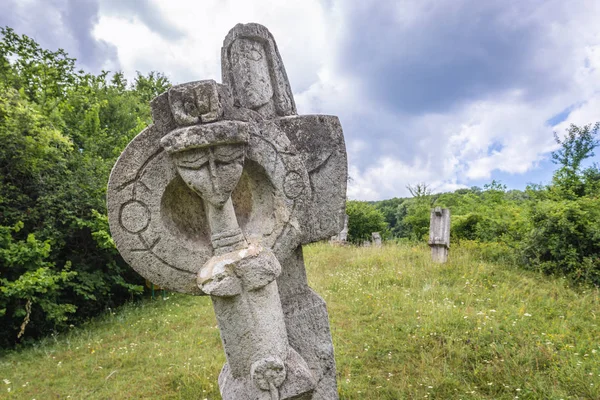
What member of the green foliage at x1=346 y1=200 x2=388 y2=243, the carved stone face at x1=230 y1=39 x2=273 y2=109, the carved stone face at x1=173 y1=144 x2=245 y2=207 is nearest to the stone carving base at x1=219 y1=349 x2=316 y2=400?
the carved stone face at x1=173 y1=144 x2=245 y2=207

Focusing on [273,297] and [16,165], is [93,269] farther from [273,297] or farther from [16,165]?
[273,297]

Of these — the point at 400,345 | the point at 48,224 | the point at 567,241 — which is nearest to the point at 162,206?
the point at 400,345

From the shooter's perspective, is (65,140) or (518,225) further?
(518,225)

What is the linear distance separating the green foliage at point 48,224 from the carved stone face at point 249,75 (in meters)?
5.26

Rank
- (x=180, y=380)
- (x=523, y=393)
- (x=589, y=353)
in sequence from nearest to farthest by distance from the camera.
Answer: (x=523, y=393) → (x=589, y=353) → (x=180, y=380)

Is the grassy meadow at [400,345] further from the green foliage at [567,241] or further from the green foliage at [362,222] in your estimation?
the green foliage at [362,222]

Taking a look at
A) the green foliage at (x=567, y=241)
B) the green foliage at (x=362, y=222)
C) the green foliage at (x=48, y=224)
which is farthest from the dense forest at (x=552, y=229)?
the green foliage at (x=362, y=222)

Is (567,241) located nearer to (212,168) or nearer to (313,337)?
(313,337)

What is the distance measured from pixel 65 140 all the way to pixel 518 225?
9508mm

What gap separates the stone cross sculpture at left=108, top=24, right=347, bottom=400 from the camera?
1.73 meters

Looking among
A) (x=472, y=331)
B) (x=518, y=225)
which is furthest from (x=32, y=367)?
(x=518, y=225)

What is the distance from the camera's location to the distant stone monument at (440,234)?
740 centimetres

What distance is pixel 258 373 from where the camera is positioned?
69.6 inches

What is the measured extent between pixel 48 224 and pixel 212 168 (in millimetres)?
6166
